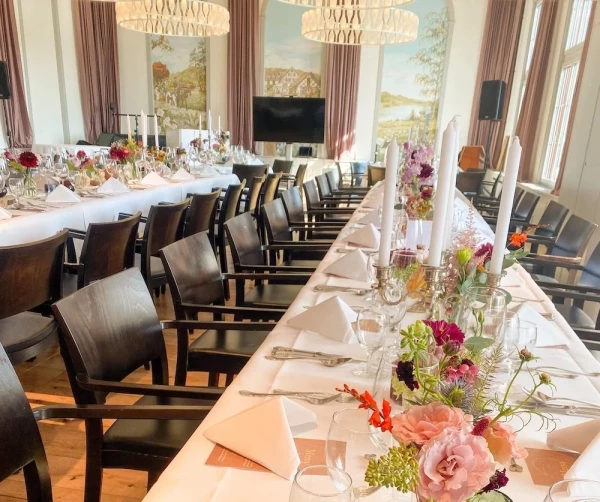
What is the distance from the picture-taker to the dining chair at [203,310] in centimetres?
178

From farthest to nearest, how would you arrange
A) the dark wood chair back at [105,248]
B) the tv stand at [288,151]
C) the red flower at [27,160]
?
the tv stand at [288,151] → the red flower at [27,160] → the dark wood chair back at [105,248]

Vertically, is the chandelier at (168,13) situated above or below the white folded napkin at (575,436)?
above

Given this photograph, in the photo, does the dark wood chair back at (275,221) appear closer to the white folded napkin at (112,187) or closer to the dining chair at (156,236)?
the dining chair at (156,236)

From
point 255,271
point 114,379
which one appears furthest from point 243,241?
point 114,379

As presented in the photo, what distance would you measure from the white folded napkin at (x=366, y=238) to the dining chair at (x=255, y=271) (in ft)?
1.05

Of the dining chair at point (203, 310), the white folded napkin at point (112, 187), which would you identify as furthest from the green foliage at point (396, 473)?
the white folded napkin at point (112, 187)

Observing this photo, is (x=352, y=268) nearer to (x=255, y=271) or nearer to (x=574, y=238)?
(x=255, y=271)

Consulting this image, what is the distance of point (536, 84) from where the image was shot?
631cm

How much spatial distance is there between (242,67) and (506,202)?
8.45 meters

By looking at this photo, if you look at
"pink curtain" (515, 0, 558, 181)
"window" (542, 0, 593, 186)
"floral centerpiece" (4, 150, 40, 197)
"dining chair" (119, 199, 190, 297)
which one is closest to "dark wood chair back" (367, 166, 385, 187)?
"pink curtain" (515, 0, 558, 181)

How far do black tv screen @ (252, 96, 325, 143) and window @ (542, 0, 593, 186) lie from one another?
3799 millimetres

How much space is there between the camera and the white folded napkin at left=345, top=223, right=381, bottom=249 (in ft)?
8.05

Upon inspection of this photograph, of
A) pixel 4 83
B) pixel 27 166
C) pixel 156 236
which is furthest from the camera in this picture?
pixel 4 83

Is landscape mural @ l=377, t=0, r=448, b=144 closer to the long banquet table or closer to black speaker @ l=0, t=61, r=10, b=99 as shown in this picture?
black speaker @ l=0, t=61, r=10, b=99
